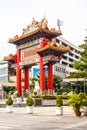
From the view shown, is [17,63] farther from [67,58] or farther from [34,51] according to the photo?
[67,58]

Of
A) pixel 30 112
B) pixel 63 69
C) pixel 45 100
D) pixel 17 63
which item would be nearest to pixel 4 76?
pixel 63 69

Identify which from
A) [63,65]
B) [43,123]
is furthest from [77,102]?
[63,65]

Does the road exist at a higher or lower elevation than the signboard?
lower

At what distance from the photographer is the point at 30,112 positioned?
2788cm

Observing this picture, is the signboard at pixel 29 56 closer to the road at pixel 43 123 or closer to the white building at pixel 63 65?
the road at pixel 43 123

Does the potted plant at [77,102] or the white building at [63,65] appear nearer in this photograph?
the potted plant at [77,102]

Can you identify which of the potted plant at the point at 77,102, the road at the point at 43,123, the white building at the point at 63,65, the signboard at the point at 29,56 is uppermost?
the white building at the point at 63,65

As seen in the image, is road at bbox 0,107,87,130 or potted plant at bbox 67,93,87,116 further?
potted plant at bbox 67,93,87,116

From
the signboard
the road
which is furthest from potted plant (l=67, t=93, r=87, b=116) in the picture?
the signboard

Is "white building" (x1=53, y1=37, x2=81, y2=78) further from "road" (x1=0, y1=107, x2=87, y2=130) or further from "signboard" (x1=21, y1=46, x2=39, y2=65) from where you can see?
"road" (x1=0, y1=107, x2=87, y2=130)

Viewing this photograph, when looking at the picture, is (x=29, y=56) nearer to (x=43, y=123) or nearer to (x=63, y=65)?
(x=43, y=123)

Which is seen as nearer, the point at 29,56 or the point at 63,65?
the point at 29,56

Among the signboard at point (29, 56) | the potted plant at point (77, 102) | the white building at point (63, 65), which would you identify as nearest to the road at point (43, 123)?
the potted plant at point (77, 102)

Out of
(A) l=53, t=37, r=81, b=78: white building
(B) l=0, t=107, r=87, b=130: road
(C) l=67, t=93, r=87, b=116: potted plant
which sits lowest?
(B) l=0, t=107, r=87, b=130: road
